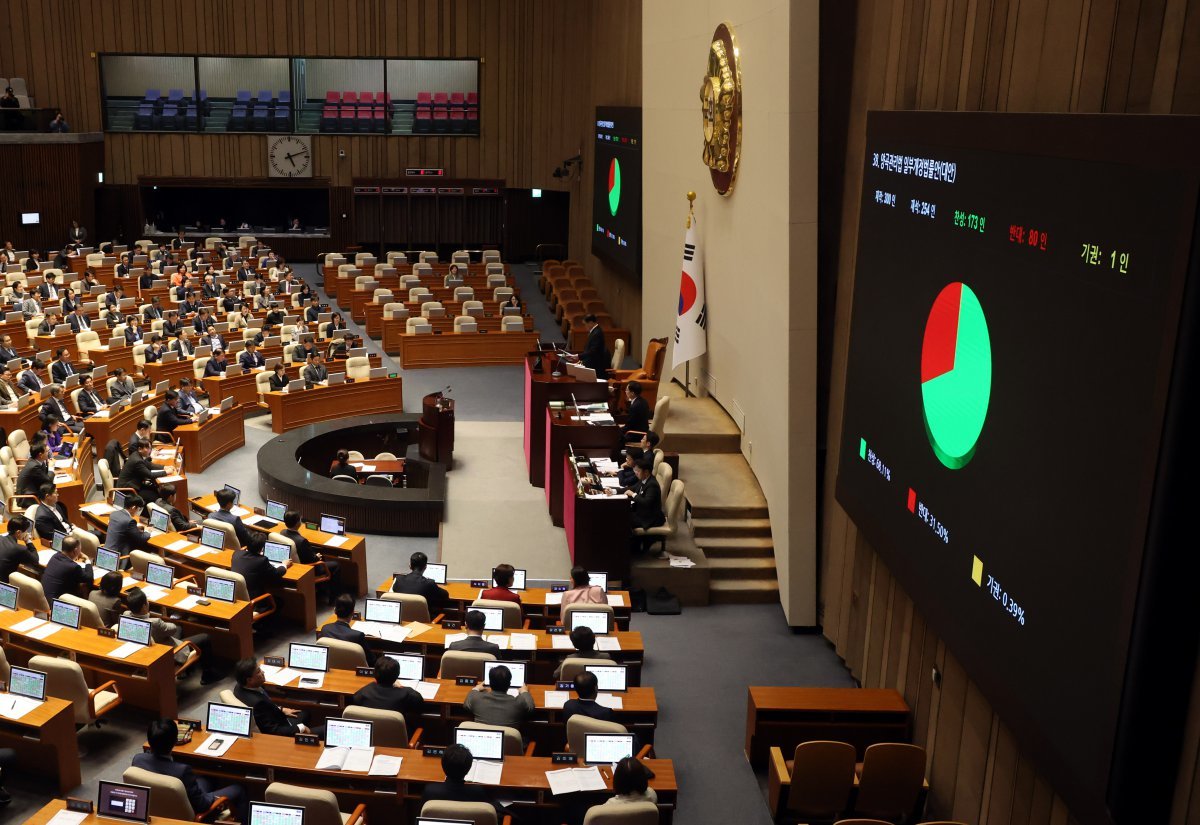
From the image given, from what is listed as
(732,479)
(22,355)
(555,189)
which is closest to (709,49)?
(732,479)

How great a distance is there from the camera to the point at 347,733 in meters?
7.41

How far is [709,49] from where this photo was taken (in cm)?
1421

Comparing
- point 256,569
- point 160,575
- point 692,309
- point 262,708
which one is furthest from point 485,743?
point 692,309

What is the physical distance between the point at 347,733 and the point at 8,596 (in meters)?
3.72

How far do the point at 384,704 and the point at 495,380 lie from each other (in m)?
12.8

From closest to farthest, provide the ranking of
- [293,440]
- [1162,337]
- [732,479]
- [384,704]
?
[1162,337] → [384,704] → [732,479] → [293,440]

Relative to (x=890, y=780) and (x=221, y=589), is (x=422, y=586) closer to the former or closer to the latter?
(x=221, y=589)

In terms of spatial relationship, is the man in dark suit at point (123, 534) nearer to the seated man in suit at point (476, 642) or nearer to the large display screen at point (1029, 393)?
the seated man in suit at point (476, 642)

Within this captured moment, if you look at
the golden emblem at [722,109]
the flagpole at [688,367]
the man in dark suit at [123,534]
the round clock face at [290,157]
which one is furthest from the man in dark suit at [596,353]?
the round clock face at [290,157]

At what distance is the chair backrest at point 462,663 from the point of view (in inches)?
333

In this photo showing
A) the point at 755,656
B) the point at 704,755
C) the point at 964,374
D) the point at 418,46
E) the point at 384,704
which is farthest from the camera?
the point at 418,46

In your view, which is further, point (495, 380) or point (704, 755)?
point (495, 380)

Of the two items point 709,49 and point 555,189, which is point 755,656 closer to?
point 709,49

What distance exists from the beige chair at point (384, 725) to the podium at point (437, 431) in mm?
7538
